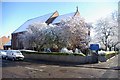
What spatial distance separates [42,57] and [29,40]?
9.48 m

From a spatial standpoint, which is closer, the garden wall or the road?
the road

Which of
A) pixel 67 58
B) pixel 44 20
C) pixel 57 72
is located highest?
pixel 44 20

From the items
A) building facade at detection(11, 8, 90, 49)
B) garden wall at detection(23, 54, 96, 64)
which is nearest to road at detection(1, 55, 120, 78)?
garden wall at detection(23, 54, 96, 64)

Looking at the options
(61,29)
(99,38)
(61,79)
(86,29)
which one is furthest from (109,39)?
(61,79)

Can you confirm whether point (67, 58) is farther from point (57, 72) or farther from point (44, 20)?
point (44, 20)

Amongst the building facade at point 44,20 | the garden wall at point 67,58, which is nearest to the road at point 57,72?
the garden wall at point 67,58

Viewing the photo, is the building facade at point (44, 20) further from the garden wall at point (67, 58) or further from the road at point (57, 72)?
the road at point (57, 72)

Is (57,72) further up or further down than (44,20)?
further down

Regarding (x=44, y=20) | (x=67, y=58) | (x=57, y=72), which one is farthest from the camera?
(x=44, y=20)

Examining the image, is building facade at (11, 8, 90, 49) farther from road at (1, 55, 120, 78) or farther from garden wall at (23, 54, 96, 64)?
road at (1, 55, 120, 78)

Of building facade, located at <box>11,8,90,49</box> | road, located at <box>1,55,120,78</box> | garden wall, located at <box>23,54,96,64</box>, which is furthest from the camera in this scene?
building facade, located at <box>11,8,90,49</box>

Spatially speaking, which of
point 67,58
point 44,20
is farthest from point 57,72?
point 44,20

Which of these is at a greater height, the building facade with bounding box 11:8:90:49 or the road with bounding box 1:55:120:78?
the building facade with bounding box 11:8:90:49

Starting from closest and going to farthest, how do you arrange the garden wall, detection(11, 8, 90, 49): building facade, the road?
the road
the garden wall
detection(11, 8, 90, 49): building facade
